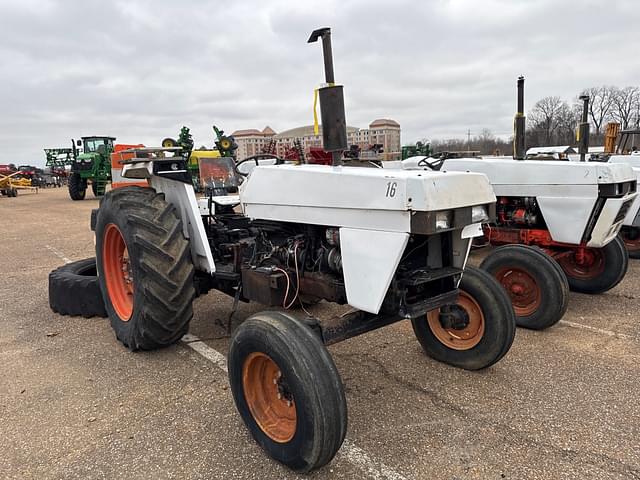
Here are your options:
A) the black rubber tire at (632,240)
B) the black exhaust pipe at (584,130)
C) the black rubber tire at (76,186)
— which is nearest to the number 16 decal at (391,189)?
the black exhaust pipe at (584,130)

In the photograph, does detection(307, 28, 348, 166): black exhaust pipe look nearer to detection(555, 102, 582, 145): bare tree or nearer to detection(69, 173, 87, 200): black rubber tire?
detection(69, 173, 87, 200): black rubber tire

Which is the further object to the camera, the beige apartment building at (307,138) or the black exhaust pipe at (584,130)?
the beige apartment building at (307,138)

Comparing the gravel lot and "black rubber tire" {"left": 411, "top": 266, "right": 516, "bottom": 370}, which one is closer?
the gravel lot

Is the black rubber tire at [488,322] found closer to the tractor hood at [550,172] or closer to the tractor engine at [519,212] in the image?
the tractor hood at [550,172]

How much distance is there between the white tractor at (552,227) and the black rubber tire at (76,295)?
10.3 feet

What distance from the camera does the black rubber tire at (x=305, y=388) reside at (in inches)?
84.7

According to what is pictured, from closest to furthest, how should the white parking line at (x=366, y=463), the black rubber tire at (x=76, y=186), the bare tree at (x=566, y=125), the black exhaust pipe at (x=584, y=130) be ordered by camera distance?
1. the white parking line at (x=366, y=463)
2. the black exhaust pipe at (x=584, y=130)
3. the black rubber tire at (x=76, y=186)
4. the bare tree at (x=566, y=125)

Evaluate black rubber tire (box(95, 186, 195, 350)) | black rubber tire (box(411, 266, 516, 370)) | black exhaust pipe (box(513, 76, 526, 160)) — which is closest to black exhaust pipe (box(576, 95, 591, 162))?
black exhaust pipe (box(513, 76, 526, 160))

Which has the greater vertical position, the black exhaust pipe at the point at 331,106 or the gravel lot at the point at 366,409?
Result: the black exhaust pipe at the point at 331,106

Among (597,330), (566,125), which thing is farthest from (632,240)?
(566,125)

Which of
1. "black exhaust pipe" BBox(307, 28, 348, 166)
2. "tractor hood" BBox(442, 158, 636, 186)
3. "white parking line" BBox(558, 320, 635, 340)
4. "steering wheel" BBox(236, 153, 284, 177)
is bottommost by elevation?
"white parking line" BBox(558, 320, 635, 340)

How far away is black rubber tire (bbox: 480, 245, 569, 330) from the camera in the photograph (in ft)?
13.1

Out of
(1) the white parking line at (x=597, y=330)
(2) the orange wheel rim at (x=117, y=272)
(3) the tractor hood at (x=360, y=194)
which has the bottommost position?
(1) the white parking line at (x=597, y=330)

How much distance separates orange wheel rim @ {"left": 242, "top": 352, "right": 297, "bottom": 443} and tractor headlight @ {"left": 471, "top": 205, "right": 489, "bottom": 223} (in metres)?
1.30
